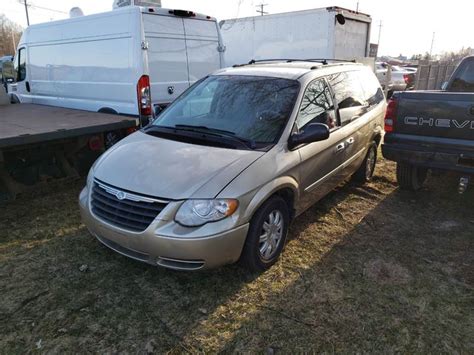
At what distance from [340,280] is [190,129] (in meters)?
2.00

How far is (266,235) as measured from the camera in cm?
336

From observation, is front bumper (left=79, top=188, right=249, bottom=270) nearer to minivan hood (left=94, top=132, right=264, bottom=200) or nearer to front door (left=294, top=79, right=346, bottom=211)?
minivan hood (left=94, top=132, right=264, bottom=200)

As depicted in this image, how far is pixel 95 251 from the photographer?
3.76 m

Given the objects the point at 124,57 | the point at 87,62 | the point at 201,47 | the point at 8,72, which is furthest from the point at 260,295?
the point at 8,72

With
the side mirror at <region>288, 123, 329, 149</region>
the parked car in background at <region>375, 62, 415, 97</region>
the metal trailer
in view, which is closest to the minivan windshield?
the side mirror at <region>288, 123, 329, 149</region>

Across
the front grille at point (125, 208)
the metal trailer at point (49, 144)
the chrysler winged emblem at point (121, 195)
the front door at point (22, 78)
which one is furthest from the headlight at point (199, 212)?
the front door at point (22, 78)

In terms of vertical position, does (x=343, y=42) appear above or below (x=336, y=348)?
above

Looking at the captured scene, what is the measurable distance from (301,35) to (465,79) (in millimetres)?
6082

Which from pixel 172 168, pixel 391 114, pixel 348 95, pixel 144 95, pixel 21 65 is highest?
pixel 21 65

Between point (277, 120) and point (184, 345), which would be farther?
point (277, 120)

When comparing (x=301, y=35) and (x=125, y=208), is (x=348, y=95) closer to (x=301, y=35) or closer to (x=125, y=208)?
(x=125, y=208)

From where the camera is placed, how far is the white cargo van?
5652 millimetres

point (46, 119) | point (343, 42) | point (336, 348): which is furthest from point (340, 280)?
point (343, 42)

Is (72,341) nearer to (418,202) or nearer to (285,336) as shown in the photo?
(285,336)
